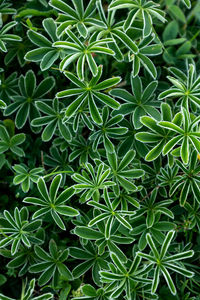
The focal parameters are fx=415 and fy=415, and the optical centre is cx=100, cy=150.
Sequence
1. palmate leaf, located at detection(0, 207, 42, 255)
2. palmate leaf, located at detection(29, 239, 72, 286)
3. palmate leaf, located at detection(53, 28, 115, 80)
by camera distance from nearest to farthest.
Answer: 1. palmate leaf, located at detection(53, 28, 115, 80)
2. palmate leaf, located at detection(0, 207, 42, 255)
3. palmate leaf, located at detection(29, 239, 72, 286)

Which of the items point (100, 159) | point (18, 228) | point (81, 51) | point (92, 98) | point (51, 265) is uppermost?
point (81, 51)

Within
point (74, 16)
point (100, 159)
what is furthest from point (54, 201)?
point (74, 16)

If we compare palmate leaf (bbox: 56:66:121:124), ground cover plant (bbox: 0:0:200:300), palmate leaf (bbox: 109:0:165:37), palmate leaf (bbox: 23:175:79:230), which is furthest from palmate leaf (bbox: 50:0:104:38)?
palmate leaf (bbox: 23:175:79:230)

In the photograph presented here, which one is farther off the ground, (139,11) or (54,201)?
(139,11)

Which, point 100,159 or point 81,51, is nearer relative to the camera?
point 81,51

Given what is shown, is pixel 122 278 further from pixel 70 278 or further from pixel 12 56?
pixel 12 56

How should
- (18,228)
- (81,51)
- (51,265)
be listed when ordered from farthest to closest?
(51,265)
(18,228)
(81,51)

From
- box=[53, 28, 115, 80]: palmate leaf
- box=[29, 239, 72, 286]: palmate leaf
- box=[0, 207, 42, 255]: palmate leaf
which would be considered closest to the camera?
box=[53, 28, 115, 80]: palmate leaf

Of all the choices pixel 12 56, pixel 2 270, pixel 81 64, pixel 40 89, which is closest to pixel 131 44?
pixel 81 64

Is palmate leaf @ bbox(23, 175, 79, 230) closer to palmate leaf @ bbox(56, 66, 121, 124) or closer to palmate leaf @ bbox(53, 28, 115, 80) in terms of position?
palmate leaf @ bbox(56, 66, 121, 124)

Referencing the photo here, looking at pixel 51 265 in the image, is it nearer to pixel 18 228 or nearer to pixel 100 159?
pixel 18 228
